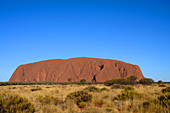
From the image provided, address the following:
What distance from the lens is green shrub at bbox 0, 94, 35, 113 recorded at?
5.72 metres

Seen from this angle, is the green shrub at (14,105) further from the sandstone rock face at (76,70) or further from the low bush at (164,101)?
the sandstone rock face at (76,70)

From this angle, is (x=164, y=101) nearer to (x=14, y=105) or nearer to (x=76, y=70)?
(x=14, y=105)

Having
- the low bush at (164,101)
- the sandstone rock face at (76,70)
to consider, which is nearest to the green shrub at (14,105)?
the low bush at (164,101)

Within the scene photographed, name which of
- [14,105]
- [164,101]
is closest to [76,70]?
[164,101]

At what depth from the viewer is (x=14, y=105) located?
5961 mm

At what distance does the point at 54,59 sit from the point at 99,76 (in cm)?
3451

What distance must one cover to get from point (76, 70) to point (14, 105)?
8457cm

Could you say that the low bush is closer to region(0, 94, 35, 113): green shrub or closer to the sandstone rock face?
region(0, 94, 35, 113): green shrub

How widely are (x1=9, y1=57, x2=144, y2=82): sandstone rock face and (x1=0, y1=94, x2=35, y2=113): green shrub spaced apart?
78.8m

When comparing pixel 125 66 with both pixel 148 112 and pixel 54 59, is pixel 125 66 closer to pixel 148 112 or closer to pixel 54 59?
pixel 54 59

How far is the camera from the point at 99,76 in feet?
278

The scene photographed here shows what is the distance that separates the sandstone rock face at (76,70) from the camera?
87.4m

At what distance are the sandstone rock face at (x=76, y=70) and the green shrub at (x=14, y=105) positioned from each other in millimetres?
78833

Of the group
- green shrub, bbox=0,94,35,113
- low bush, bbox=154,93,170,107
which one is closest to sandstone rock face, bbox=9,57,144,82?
low bush, bbox=154,93,170,107
